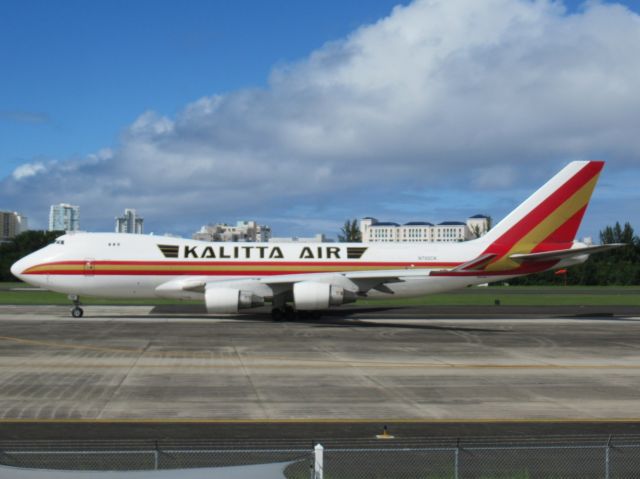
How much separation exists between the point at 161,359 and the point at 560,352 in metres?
15.7

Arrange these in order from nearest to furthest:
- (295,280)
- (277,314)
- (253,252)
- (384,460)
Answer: (384,460) < (295,280) < (277,314) < (253,252)

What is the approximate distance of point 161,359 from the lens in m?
24.7

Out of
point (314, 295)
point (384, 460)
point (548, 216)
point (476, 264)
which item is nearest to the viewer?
point (384, 460)

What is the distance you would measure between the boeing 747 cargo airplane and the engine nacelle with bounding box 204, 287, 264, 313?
0.13 meters

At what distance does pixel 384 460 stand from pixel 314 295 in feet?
87.3

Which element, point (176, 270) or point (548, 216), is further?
point (548, 216)

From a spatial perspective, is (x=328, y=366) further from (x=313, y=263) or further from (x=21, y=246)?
(x=21, y=246)

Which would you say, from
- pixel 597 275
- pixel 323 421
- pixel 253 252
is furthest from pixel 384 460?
pixel 597 275

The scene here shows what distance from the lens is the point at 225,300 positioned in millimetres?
37969

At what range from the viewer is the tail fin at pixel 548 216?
44.0m

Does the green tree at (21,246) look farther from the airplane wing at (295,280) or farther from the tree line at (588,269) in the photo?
the airplane wing at (295,280)

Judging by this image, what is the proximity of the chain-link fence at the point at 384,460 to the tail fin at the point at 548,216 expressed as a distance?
31.5 meters

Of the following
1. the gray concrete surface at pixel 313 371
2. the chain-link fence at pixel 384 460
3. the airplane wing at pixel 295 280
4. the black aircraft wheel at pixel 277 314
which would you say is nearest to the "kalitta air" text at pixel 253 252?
the airplane wing at pixel 295 280

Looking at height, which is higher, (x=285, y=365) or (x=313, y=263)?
(x=313, y=263)
